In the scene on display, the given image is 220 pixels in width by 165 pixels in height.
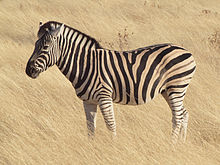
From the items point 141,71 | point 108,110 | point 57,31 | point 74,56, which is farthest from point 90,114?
point 57,31

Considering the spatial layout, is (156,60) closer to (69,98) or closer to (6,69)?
(69,98)

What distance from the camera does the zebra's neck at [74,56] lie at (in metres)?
5.93

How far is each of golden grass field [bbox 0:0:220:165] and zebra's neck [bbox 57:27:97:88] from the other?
0.75 meters

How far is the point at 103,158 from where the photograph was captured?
193 inches

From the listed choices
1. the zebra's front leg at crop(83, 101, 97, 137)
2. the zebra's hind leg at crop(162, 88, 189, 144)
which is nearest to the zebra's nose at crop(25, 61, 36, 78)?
the zebra's front leg at crop(83, 101, 97, 137)

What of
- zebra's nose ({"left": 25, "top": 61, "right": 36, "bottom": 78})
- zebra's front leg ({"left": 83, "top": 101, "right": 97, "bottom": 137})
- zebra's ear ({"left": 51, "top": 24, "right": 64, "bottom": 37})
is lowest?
zebra's front leg ({"left": 83, "top": 101, "right": 97, "bottom": 137})

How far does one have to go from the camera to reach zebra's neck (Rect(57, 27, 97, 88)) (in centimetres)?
593

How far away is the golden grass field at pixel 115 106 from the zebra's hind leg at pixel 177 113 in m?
0.19

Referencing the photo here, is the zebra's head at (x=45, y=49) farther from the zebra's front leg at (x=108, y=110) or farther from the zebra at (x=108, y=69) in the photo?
the zebra's front leg at (x=108, y=110)

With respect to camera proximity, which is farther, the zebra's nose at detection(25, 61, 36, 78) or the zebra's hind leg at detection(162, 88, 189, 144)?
the zebra's hind leg at detection(162, 88, 189, 144)

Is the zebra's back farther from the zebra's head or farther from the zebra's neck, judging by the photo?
the zebra's head

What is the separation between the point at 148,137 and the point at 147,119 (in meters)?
0.90

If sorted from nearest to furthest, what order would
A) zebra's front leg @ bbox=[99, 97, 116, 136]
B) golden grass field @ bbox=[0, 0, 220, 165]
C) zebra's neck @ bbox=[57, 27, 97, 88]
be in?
golden grass field @ bbox=[0, 0, 220, 165]
zebra's front leg @ bbox=[99, 97, 116, 136]
zebra's neck @ bbox=[57, 27, 97, 88]

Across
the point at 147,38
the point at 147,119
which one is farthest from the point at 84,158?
the point at 147,38
